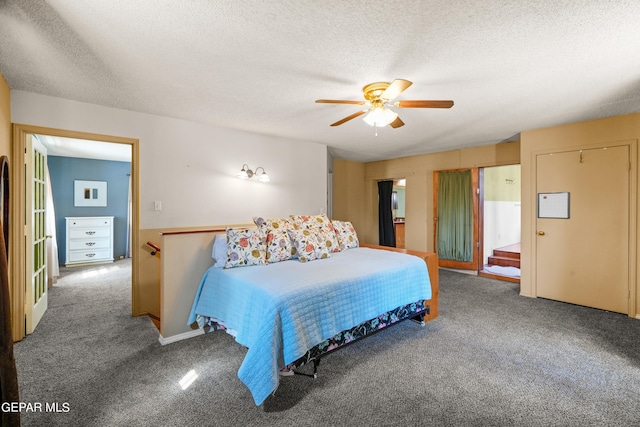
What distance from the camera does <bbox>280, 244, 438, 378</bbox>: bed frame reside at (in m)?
2.10

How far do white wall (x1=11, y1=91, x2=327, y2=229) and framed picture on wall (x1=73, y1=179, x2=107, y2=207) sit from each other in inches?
167

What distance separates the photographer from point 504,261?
575cm

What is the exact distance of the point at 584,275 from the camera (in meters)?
3.61

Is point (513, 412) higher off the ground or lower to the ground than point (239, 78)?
lower

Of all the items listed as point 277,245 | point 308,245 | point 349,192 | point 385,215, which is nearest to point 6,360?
point 277,245

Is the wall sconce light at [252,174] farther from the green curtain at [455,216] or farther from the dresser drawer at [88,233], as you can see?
the dresser drawer at [88,233]

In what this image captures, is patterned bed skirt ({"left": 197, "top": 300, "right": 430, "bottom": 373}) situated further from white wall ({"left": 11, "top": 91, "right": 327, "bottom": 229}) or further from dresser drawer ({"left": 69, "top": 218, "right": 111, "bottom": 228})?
dresser drawer ({"left": 69, "top": 218, "right": 111, "bottom": 228})

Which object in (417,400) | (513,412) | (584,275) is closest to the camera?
(513,412)

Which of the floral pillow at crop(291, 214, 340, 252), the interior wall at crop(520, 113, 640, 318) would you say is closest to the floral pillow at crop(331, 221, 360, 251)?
the floral pillow at crop(291, 214, 340, 252)

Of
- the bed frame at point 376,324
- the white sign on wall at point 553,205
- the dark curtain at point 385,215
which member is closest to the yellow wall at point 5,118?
the bed frame at point 376,324

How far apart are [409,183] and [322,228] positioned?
11.2 ft

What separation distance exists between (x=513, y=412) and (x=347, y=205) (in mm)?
5232

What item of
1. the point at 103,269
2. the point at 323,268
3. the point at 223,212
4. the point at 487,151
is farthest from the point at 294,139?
the point at 103,269

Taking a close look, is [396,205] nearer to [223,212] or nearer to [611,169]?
[611,169]
